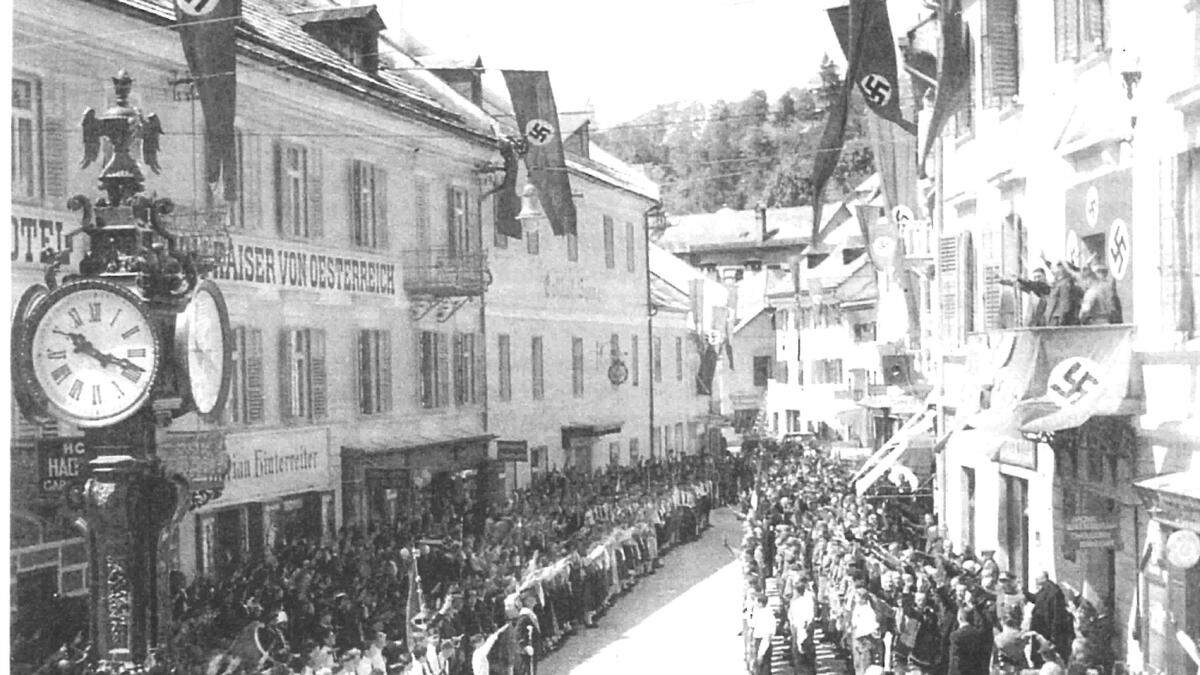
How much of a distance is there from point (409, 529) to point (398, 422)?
249cm

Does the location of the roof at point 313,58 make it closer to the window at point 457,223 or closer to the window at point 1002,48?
the window at point 457,223

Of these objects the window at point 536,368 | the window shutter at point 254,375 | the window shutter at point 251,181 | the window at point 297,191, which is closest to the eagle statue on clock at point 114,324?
the window shutter at point 251,181

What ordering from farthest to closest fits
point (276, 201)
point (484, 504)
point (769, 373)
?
point (769, 373)
point (484, 504)
point (276, 201)

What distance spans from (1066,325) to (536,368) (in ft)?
47.1

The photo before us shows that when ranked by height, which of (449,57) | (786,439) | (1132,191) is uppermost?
(449,57)

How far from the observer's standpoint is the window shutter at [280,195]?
66.2 feet

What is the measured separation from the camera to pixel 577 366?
31.6m

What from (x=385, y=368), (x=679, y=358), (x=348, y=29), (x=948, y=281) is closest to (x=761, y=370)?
(x=679, y=358)

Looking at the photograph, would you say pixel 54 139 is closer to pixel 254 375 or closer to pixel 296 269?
pixel 254 375

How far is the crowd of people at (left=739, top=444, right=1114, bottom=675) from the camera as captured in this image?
14189 millimetres

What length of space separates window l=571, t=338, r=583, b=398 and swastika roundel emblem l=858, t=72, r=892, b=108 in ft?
50.8

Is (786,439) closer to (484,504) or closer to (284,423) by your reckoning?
(484,504)

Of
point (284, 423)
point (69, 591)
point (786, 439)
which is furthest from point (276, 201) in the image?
point (786, 439)

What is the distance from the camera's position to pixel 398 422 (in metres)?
24.0
